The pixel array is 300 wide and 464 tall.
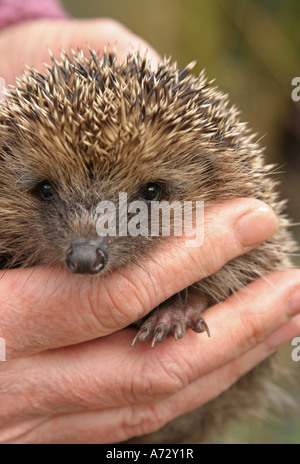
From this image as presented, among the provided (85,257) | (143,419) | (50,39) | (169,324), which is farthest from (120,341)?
(50,39)

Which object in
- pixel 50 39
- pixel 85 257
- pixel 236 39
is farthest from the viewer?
pixel 236 39

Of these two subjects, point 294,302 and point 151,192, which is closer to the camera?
point 151,192

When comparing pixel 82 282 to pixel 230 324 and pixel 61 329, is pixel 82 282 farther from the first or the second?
pixel 230 324

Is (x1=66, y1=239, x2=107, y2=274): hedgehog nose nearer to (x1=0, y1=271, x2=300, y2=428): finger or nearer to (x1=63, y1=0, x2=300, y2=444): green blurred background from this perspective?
(x1=0, y1=271, x2=300, y2=428): finger

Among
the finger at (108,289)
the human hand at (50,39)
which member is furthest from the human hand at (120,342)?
the human hand at (50,39)

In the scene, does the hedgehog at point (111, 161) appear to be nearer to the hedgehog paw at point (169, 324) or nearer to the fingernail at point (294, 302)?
the hedgehog paw at point (169, 324)

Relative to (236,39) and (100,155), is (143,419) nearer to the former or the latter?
(100,155)

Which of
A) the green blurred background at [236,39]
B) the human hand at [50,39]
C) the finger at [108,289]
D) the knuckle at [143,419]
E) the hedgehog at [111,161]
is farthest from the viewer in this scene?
the green blurred background at [236,39]
